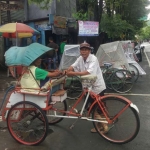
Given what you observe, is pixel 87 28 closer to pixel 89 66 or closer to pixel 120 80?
pixel 120 80

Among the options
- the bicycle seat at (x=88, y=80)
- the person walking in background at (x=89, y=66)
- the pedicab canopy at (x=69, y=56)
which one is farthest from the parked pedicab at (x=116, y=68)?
the bicycle seat at (x=88, y=80)

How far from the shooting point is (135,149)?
357cm

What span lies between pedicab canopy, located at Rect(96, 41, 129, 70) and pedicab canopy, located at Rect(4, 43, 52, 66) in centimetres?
456

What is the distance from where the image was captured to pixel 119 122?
4.01 m

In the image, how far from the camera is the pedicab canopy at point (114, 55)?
7.84m

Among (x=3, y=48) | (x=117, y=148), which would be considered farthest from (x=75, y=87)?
(x=3, y=48)

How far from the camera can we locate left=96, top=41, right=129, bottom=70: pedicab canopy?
25.7 ft

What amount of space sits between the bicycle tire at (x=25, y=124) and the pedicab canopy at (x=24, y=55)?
676 mm

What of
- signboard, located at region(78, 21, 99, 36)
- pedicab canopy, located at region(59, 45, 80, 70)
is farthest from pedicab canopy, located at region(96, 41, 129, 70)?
signboard, located at region(78, 21, 99, 36)

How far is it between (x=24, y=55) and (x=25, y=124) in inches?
48.9

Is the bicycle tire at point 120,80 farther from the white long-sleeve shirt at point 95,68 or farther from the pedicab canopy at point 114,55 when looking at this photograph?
the white long-sleeve shirt at point 95,68

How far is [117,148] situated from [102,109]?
677 millimetres

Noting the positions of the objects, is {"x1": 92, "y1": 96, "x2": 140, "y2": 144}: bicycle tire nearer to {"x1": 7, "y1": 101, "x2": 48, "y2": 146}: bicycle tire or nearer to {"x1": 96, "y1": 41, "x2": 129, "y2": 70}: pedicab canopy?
{"x1": 7, "y1": 101, "x2": 48, "y2": 146}: bicycle tire

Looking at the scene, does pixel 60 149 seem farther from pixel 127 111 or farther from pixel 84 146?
pixel 127 111
